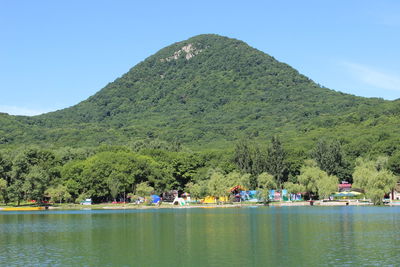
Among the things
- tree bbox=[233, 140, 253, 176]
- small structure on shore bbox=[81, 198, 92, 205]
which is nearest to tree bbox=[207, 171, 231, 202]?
tree bbox=[233, 140, 253, 176]

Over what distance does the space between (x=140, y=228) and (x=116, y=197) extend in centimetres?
6155

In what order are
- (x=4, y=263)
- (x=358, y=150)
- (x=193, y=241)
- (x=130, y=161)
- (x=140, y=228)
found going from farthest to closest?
(x=358, y=150) → (x=130, y=161) → (x=140, y=228) → (x=193, y=241) → (x=4, y=263)

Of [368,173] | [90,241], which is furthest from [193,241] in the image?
[368,173]

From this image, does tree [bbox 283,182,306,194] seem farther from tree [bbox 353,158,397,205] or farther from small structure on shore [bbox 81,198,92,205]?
small structure on shore [bbox 81,198,92,205]

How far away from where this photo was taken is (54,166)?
114 metres

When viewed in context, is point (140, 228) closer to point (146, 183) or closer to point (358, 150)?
point (146, 183)

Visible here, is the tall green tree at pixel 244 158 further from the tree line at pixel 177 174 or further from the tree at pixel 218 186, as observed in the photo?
the tree at pixel 218 186

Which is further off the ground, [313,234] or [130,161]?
[130,161]

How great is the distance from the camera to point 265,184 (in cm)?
10162

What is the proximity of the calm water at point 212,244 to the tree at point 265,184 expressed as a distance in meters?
44.3

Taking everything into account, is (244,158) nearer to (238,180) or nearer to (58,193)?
(238,180)

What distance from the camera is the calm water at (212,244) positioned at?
31391mm

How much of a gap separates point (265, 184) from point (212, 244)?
6454cm

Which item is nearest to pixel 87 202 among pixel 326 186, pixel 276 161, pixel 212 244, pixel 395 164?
pixel 276 161
